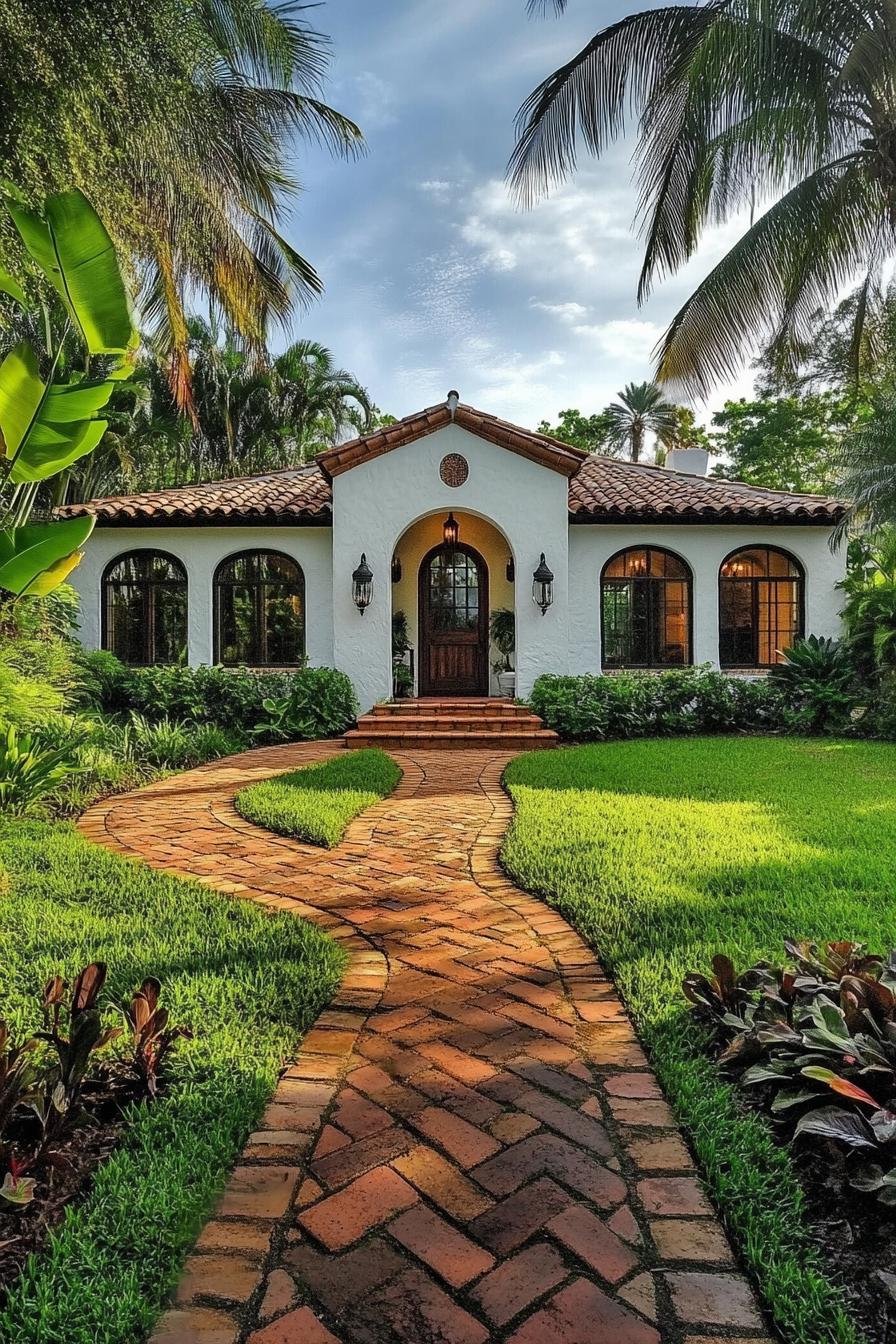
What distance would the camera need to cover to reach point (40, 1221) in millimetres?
2049

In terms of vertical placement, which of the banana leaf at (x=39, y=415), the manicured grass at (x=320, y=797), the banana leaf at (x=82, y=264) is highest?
the banana leaf at (x=82, y=264)

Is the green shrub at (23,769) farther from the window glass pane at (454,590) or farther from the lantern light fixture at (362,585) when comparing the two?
the window glass pane at (454,590)

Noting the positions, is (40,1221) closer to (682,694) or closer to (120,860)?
(120,860)

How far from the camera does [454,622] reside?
16.3 metres

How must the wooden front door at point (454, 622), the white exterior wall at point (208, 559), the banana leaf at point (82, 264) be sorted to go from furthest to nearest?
the wooden front door at point (454, 622) < the white exterior wall at point (208, 559) < the banana leaf at point (82, 264)

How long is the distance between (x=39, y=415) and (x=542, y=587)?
11.0 m

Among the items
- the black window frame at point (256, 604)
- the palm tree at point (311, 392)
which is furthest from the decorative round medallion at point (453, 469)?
the palm tree at point (311, 392)

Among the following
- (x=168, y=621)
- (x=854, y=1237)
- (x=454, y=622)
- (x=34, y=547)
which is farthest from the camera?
(x=454, y=622)

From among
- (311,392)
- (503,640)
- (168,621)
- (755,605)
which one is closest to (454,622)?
(503,640)

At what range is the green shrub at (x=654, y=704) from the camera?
1275cm

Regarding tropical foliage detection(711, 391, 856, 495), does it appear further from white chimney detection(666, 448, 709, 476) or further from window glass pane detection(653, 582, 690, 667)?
window glass pane detection(653, 582, 690, 667)

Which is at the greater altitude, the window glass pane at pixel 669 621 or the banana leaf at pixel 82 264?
the banana leaf at pixel 82 264

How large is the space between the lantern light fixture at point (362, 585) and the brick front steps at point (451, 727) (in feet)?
6.43

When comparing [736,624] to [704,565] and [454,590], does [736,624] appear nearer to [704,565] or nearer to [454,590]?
[704,565]
